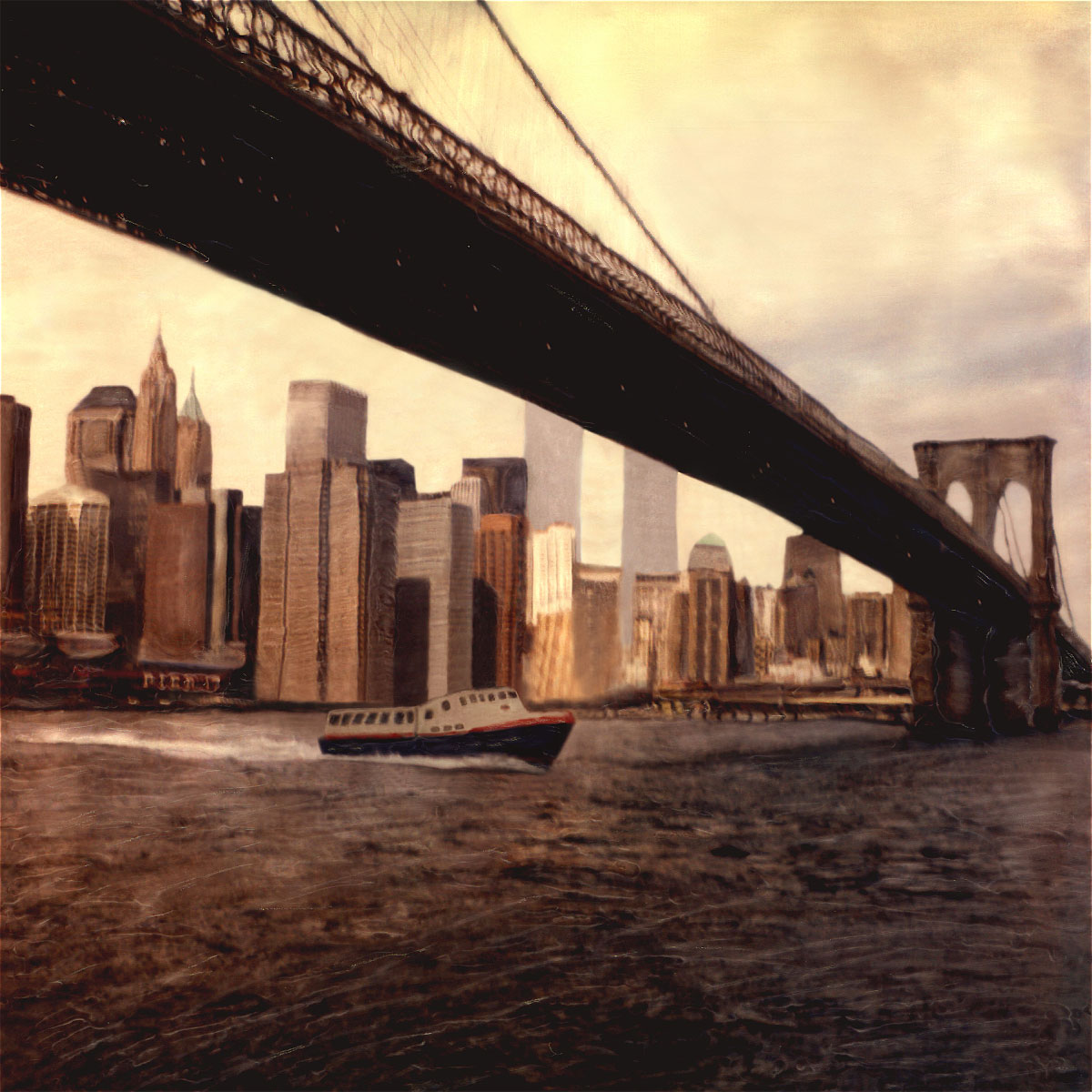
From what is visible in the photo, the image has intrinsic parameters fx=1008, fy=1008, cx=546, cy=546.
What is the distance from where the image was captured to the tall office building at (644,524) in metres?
3.43

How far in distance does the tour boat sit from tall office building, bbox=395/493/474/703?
0.07 meters

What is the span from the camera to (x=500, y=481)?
341cm

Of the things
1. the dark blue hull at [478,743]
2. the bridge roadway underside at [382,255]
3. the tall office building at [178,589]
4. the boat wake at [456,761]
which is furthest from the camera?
the tall office building at [178,589]

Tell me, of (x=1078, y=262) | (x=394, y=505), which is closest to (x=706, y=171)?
(x=1078, y=262)

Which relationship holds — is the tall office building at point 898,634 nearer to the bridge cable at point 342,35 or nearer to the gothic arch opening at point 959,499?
the gothic arch opening at point 959,499

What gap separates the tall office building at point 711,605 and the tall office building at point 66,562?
6.45 ft

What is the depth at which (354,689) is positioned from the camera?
3.32 metres

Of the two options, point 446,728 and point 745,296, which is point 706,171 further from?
point 446,728

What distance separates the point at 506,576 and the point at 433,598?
0.84 ft

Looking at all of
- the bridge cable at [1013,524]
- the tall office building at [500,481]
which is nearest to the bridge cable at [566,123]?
the tall office building at [500,481]

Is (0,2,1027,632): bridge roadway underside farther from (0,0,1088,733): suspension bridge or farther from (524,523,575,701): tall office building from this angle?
(524,523,575,701): tall office building

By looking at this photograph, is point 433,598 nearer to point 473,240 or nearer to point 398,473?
point 398,473

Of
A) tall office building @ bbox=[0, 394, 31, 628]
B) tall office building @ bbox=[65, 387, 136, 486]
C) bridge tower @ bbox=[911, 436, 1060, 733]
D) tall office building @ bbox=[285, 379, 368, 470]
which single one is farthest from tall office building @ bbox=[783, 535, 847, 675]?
tall office building @ bbox=[0, 394, 31, 628]

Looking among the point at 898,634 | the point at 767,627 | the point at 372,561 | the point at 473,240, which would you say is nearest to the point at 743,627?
the point at 767,627
